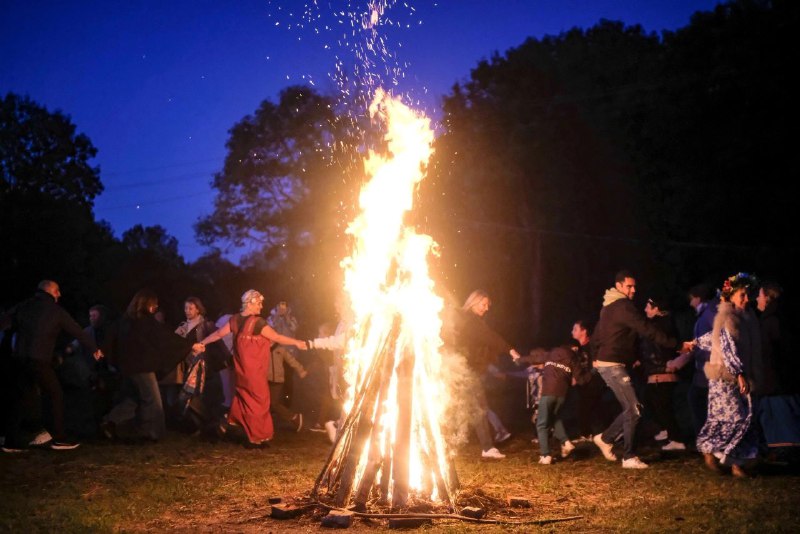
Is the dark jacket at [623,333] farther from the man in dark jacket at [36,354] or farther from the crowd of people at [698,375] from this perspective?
the man in dark jacket at [36,354]

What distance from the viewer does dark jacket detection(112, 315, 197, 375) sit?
12.1m

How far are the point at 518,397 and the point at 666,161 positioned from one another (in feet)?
35.4

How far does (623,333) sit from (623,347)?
0.18m

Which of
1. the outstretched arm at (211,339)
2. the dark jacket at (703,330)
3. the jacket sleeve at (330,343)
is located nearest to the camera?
Answer: the dark jacket at (703,330)

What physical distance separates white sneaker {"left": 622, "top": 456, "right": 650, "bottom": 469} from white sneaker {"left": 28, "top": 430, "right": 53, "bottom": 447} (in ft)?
24.8

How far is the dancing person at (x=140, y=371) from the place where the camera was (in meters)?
12.1

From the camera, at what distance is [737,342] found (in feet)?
30.6

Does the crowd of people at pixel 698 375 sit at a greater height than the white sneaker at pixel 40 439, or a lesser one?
greater

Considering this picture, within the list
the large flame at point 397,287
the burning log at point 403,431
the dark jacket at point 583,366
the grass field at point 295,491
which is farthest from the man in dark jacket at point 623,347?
the burning log at point 403,431

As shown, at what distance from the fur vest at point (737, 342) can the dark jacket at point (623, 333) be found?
62 cm

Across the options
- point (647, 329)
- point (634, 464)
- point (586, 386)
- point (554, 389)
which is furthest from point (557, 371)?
point (586, 386)

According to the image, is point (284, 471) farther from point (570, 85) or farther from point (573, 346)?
point (570, 85)

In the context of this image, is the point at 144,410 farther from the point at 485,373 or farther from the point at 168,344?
the point at 485,373

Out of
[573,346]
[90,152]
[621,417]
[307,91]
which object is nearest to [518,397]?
[573,346]
